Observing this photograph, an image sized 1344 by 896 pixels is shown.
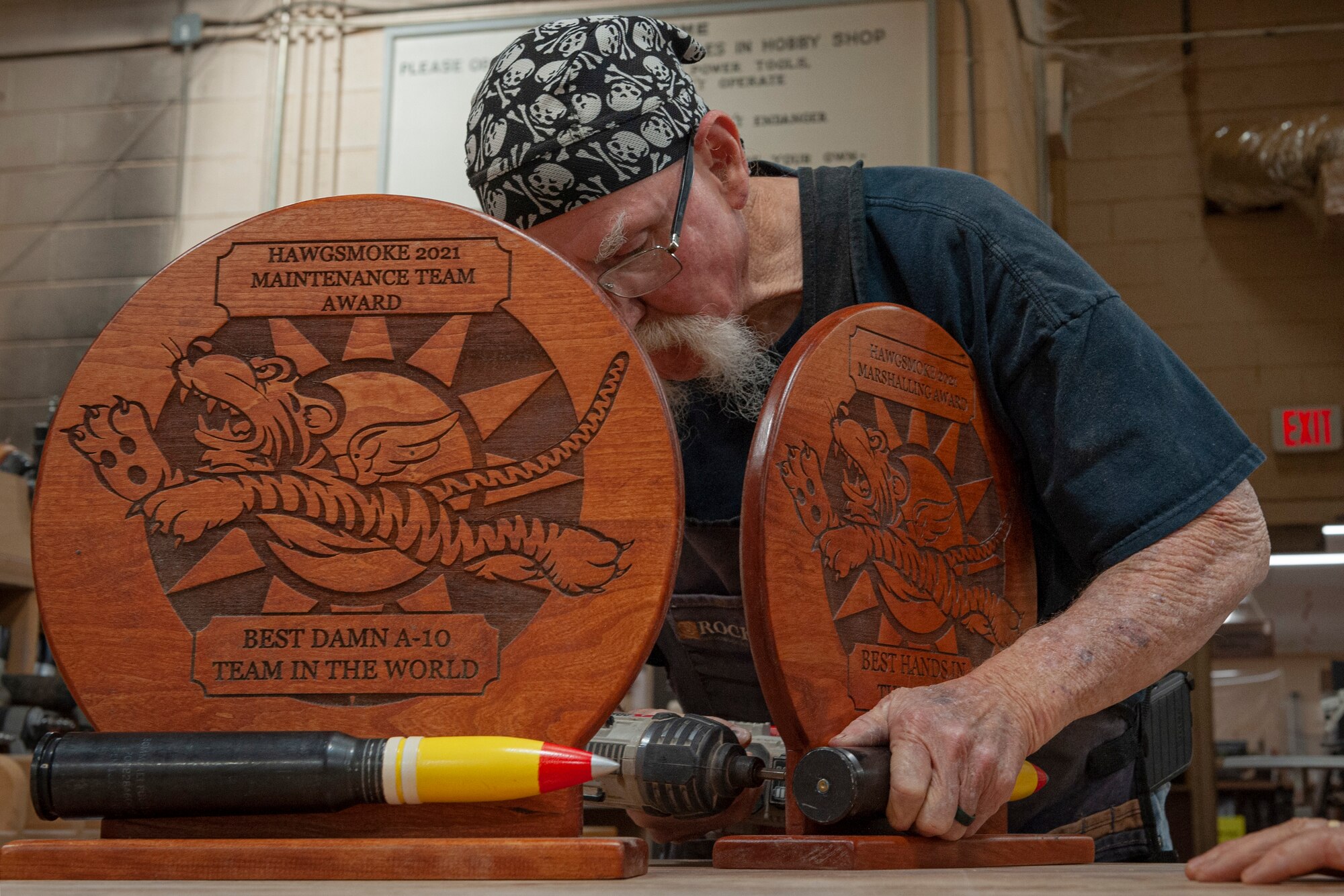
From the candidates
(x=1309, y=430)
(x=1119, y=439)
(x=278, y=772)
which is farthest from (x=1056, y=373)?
(x=1309, y=430)

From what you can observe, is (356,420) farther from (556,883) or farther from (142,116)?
(142,116)

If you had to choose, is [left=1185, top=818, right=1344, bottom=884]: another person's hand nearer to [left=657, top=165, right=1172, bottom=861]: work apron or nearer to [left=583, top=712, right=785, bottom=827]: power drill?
[left=583, top=712, right=785, bottom=827]: power drill

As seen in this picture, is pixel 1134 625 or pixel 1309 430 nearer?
pixel 1134 625

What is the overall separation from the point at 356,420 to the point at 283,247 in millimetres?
126

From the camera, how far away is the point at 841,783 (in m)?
0.71

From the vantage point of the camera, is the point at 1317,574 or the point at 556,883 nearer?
the point at 556,883

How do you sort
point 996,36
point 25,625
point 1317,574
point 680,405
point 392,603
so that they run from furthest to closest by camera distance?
point 1317,574 < point 996,36 < point 25,625 < point 680,405 < point 392,603

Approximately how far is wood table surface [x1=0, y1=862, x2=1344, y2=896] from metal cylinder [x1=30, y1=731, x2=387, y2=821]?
Result: 4cm

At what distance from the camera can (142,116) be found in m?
3.51

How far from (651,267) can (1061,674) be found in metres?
0.50

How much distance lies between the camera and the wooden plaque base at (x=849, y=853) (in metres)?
0.72

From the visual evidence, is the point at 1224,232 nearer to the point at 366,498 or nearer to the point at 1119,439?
the point at 1119,439

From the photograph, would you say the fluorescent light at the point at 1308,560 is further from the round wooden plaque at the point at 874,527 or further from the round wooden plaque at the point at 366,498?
the round wooden plaque at the point at 366,498

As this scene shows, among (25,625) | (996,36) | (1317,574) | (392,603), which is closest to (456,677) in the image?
(392,603)
